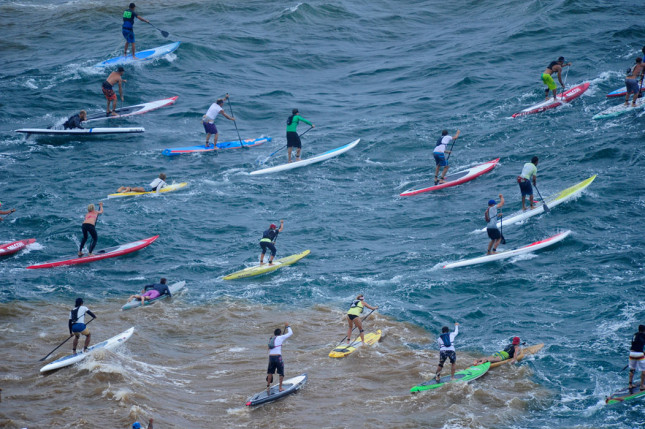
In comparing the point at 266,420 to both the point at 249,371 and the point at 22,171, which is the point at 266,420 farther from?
the point at 22,171

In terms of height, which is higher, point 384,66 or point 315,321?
point 384,66

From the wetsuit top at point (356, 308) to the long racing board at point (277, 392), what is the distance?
191 centimetres

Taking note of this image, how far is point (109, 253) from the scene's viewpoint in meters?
Result: 20.5

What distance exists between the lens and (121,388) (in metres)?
13.3

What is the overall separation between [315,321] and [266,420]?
4.42 meters

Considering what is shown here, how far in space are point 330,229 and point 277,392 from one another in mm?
9248

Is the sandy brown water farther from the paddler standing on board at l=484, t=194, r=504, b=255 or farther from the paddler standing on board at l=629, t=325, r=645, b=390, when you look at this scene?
the paddler standing on board at l=484, t=194, r=504, b=255

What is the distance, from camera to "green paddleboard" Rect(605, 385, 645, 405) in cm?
1295

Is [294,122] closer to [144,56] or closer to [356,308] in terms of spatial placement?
[356,308]

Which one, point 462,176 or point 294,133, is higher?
point 294,133

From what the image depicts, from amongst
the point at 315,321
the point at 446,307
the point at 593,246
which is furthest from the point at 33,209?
the point at 593,246

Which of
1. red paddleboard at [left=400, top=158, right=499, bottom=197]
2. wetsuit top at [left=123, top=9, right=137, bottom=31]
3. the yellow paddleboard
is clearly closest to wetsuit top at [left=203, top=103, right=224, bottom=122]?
red paddleboard at [left=400, top=158, right=499, bottom=197]

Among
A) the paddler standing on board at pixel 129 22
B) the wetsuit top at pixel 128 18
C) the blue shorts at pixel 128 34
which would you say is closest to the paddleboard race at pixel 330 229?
the blue shorts at pixel 128 34

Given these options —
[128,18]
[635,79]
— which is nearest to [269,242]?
[635,79]
